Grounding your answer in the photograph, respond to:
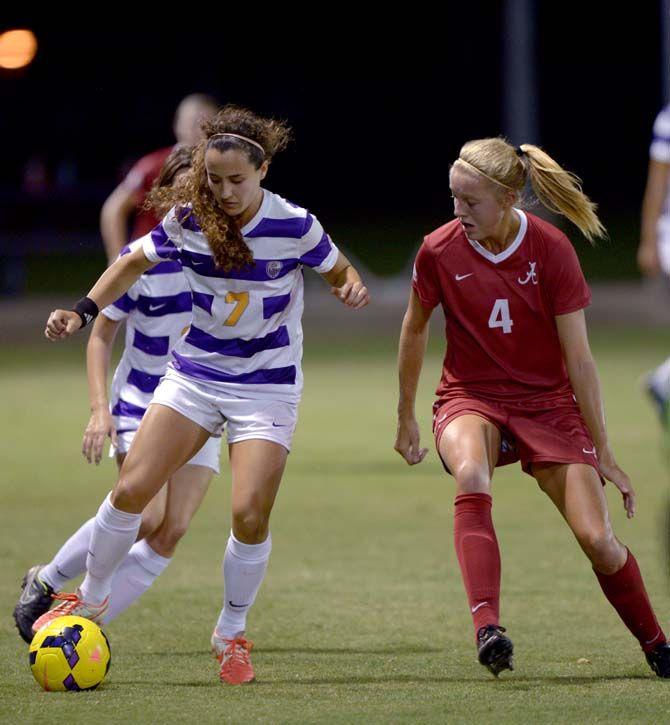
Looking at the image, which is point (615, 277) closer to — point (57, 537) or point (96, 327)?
point (57, 537)

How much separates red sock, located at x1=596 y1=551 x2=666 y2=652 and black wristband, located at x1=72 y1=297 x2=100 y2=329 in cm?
194

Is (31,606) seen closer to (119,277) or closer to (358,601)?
(119,277)

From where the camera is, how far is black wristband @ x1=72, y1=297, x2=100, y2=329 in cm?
536

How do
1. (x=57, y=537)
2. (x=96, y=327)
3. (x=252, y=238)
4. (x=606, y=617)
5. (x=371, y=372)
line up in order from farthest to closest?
(x=371, y=372), (x=57, y=537), (x=606, y=617), (x=96, y=327), (x=252, y=238)

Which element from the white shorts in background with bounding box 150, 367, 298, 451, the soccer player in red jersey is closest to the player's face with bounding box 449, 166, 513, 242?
the soccer player in red jersey

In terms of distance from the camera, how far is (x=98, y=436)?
17.8ft

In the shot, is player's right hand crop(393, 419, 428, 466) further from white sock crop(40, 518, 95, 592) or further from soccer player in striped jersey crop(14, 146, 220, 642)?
white sock crop(40, 518, 95, 592)

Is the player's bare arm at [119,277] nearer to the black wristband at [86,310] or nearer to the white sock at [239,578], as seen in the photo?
the black wristband at [86,310]

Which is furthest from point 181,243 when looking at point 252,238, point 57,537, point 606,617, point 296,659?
point 57,537

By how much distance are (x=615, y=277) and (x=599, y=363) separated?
10590 mm

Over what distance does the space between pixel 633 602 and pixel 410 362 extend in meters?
1.11

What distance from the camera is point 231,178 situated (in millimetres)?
5262

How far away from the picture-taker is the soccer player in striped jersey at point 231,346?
207 inches

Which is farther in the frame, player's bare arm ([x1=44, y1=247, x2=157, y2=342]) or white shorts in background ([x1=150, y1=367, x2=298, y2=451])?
player's bare arm ([x1=44, y1=247, x2=157, y2=342])
